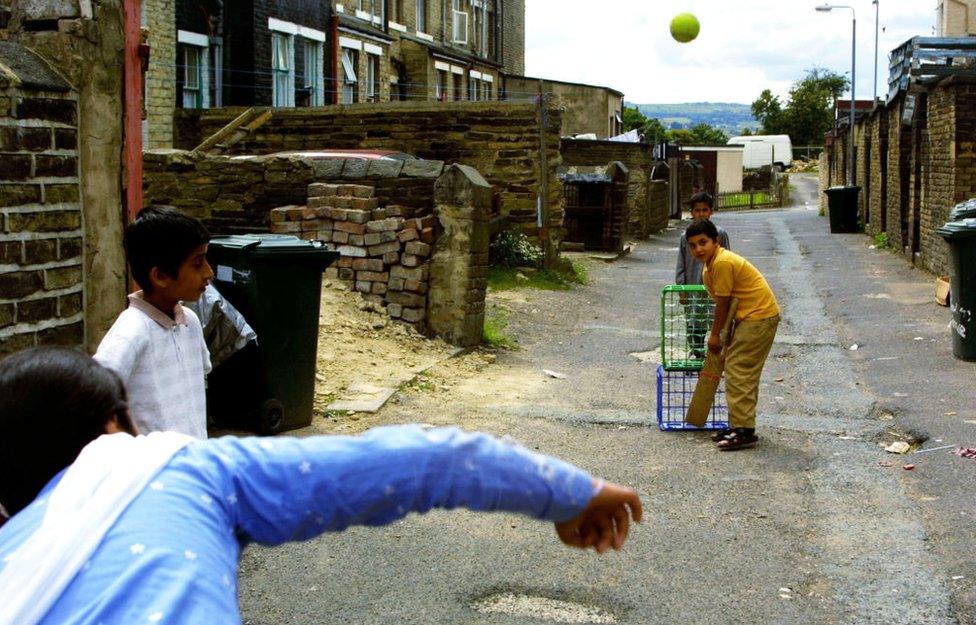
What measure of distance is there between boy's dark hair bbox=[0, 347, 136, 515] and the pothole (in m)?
3.33

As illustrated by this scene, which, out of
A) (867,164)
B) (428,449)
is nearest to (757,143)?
(867,164)

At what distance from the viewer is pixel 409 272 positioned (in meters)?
11.2

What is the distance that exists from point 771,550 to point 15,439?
457 centimetres

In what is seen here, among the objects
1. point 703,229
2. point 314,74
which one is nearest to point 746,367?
point 703,229

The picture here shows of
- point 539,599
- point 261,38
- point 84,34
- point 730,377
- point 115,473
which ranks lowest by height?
point 539,599

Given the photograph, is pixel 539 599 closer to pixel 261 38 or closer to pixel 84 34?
pixel 84 34

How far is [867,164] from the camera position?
31.9 metres

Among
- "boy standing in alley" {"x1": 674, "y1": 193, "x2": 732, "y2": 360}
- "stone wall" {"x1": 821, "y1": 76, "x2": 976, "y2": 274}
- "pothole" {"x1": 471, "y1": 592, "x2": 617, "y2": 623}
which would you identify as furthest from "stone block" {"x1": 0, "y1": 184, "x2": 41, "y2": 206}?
"stone wall" {"x1": 821, "y1": 76, "x2": 976, "y2": 274}

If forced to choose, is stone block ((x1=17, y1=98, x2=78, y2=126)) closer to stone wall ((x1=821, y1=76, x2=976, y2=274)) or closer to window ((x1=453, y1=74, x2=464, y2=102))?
stone wall ((x1=821, y1=76, x2=976, y2=274))

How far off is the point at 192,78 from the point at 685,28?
10.1 metres

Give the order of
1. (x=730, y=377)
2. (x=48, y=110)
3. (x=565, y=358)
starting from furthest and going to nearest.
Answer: (x=565, y=358)
(x=730, y=377)
(x=48, y=110)

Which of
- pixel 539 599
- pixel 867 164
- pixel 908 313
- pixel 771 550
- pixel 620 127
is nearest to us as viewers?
pixel 539 599

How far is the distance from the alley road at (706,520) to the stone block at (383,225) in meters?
1.59

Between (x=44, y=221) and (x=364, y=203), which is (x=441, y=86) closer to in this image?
(x=364, y=203)
